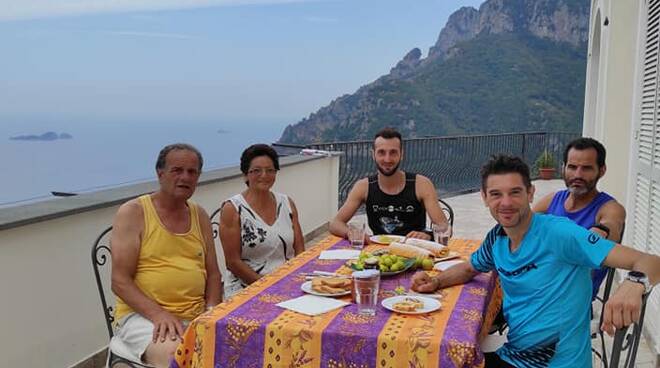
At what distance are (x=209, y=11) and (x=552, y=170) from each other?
7539 mm

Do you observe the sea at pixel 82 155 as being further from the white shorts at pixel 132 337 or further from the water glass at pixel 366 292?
the water glass at pixel 366 292

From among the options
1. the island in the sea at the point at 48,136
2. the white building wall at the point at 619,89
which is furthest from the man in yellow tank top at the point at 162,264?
the white building wall at the point at 619,89

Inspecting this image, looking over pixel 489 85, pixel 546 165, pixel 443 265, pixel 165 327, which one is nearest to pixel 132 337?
pixel 165 327

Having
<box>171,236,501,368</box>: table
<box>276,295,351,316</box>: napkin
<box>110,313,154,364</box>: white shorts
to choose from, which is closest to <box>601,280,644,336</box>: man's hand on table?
<box>171,236,501,368</box>: table

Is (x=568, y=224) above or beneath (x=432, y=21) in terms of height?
beneath

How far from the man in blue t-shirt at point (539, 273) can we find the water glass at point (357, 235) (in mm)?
1027

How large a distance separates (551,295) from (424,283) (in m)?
0.48

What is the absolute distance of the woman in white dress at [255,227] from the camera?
9.80ft

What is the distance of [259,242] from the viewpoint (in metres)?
3.04

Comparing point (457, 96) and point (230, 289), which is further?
point (457, 96)

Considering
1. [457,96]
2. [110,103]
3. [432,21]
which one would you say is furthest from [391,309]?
[432,21]

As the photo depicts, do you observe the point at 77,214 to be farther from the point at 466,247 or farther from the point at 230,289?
the point at 466,247

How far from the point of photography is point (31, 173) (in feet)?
10.7

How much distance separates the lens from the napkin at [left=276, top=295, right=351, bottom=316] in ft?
6.30
